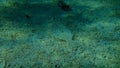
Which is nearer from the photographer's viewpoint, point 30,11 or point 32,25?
point 32,25

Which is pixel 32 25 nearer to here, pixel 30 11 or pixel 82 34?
pixel 30 11

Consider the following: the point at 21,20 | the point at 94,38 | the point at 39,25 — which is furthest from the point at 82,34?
the point at 21,20

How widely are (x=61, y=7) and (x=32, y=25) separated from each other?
22.2 inches

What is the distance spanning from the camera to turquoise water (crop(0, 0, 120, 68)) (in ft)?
6.30

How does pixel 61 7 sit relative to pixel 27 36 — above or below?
above

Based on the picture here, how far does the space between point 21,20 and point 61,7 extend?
605 mm

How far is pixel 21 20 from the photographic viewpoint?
7.92ft

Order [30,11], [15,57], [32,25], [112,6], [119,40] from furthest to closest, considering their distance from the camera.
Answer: [112,6]
[30,11]
[32,25]
[119,40]
[15,57]

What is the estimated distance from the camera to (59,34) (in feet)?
7.37

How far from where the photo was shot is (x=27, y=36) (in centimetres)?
217

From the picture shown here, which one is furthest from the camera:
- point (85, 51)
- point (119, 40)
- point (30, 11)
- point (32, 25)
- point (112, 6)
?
point (112, 6)

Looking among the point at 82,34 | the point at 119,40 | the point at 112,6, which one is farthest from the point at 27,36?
the point at 112,6

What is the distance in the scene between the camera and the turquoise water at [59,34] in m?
1.92

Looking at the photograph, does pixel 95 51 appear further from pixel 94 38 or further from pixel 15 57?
pixel 15 57
